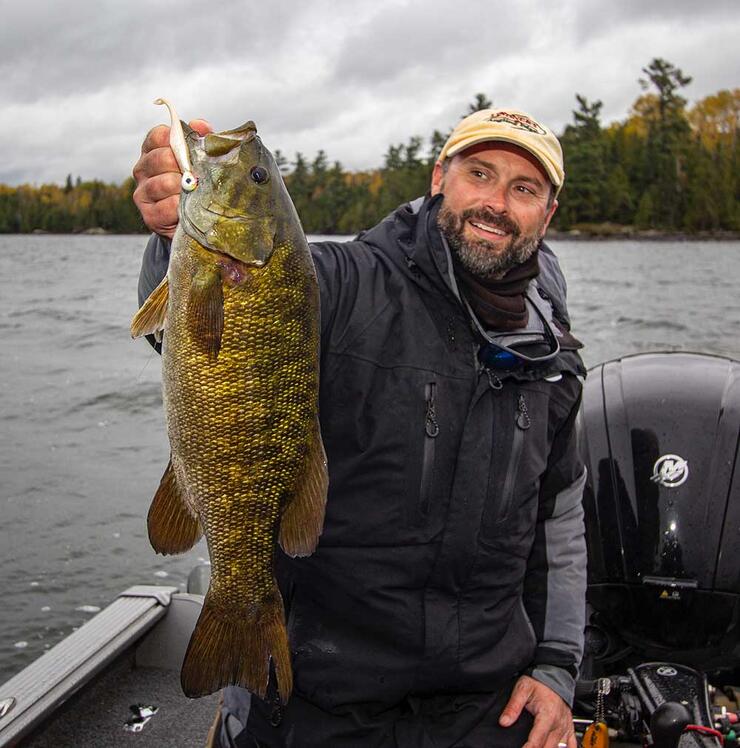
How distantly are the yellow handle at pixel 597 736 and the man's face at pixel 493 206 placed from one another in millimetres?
1574

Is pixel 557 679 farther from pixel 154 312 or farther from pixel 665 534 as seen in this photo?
pixel 154 312

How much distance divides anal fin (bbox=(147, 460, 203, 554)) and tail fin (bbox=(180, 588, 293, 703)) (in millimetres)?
202

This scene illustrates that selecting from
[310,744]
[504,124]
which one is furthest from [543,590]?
[504,124]

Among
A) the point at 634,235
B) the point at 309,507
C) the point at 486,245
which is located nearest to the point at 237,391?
the point at 309,507

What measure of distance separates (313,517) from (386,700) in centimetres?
71

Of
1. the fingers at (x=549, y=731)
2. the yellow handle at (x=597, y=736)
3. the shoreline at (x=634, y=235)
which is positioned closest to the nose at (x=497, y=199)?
the fingers at (x=549, y=731)

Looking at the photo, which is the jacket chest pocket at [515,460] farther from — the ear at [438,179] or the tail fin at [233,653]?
the ear at [438,179]

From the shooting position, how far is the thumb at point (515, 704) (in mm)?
2789

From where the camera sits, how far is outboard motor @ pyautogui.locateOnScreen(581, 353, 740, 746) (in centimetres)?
365

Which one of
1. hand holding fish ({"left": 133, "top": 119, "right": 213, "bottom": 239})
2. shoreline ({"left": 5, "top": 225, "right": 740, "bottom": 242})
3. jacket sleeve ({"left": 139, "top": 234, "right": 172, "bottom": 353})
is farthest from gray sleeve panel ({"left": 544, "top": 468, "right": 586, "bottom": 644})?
shoreline ({"left": 5, "top": 225, "right": 740, "bottom": 242})

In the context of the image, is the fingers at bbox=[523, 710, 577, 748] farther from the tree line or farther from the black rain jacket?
the tree line

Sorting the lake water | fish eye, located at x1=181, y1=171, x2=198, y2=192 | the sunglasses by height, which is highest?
fish eye, located at x1=181, y1=171, x2=198, y2=192

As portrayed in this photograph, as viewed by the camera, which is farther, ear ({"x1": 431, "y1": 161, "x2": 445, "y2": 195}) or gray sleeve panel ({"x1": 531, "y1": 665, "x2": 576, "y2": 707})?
ear ({"x1": 431, "y1": 161, "x2": 445, "y2": 195})

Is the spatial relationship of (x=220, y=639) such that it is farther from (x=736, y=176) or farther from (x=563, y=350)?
(x=736, y=176)
